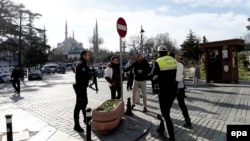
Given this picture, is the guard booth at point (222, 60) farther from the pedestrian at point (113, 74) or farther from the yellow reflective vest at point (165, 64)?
the yellow reflective vest at point (165, 64)

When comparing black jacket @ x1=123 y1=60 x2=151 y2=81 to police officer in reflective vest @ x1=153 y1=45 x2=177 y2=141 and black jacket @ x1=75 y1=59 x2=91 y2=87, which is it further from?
police officer in reflective vest @ x1=153 y1=45 x2=177 y2=141

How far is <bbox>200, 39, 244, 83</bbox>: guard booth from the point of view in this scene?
18375mm

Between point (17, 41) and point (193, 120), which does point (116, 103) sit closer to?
point (193, 120)

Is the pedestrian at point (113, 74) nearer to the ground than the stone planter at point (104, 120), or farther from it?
farther from it

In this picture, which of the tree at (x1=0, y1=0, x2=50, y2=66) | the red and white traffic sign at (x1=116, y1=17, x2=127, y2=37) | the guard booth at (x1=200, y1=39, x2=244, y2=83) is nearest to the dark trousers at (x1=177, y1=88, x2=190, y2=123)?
the red and white traffic sign at (x1=116, y1=17, x2=127, y2=37)

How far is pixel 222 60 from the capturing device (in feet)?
61.6

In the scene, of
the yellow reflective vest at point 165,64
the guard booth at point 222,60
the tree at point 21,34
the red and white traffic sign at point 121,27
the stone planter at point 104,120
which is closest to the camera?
the yellow reflective vest at point 165,64

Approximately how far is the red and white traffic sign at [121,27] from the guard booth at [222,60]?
11.6 metres

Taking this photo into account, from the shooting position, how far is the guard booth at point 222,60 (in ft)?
60.3

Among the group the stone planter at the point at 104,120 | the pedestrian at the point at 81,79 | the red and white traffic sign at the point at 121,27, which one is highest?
the red and white traffic sign at the point at 121,27

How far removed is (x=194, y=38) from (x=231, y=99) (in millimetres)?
Result: 44580

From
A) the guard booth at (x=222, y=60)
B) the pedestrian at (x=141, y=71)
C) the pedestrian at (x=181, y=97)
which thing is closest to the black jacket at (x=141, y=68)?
the pedestrian at (x=141, y=71)

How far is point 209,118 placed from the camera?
8062 millimetres

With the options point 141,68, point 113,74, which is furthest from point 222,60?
point 113,74
